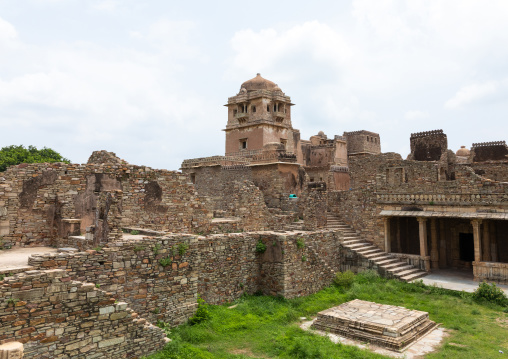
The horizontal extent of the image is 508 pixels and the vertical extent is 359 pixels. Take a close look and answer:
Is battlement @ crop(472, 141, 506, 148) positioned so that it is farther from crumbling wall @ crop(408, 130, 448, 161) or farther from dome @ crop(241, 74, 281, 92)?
dome @ crop(241, 74, 281, 92)

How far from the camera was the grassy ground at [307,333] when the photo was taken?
27.1 ft

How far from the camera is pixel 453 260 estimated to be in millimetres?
18453

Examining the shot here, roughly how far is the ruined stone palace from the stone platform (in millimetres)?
2058

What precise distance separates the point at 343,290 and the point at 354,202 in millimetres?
6749

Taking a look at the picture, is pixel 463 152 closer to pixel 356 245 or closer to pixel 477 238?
pixel 477 238

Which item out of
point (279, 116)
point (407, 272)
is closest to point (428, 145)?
point (279, 116)

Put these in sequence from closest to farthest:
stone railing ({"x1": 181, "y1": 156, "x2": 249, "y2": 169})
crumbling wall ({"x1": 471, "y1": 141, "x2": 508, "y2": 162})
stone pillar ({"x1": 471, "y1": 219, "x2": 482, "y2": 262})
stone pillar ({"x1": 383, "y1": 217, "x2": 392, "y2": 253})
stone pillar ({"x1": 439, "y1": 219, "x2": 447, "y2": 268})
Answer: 1. stone pillar ({"x1": 471, "y1": 219, "x2": 482, "y2": 262})
2. stone pillar ({"x1": 383, "y1": 217, "x2": 392, "y2": 253})
3. stone pillar ({"x1": 439, "y1": 219, "x2": 447, "y2": 268})
4. stone railing ({"x1": 181, "y1": 156, "x2": 249, "y2": 169})
5. crumbling wall ({"x1": 471, "y1": 141, "x2": 508, "y2": 162})

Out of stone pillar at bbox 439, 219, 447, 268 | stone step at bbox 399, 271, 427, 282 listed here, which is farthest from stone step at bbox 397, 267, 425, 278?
stone pillar at bbox 439, 219, 447, 268

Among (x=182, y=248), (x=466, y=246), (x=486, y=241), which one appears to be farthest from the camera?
(x=466, y=246)

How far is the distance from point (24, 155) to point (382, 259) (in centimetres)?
3276

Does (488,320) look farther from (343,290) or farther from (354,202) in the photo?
(354,202)

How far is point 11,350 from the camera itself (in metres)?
5.52

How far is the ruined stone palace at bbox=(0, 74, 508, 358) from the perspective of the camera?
6.73 m

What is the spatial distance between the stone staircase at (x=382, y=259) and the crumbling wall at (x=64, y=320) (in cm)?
1148
